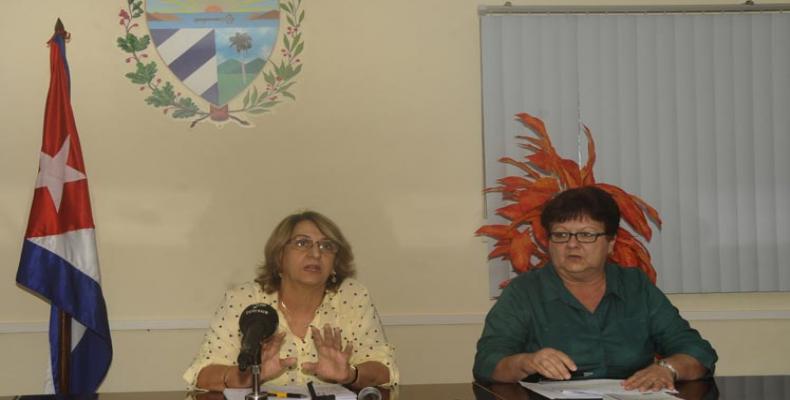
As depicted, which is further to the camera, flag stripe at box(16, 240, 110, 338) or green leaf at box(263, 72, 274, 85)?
green leaf at box(263, 72, 274, 85)

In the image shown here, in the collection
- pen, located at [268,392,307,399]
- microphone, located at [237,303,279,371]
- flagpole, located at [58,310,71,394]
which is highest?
microphone, located at [237,303,279,371]

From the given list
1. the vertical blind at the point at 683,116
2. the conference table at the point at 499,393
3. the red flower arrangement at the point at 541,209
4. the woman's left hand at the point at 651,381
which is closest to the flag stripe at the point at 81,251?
the conference table at the point at 499,393

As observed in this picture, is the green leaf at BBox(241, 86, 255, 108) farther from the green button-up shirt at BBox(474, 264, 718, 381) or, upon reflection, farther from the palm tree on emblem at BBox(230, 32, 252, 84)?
the green button-up shirt at BBox(474, 264, 718, 381)

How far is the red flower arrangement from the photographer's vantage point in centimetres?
387

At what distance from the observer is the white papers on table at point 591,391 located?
247 cm

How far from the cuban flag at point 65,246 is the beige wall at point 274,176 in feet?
0.58

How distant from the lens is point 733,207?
433 centimetres

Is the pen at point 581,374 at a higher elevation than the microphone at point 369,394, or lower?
lower

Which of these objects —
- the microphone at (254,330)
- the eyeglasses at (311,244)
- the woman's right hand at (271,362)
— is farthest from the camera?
the eyeglasses at (311,244)

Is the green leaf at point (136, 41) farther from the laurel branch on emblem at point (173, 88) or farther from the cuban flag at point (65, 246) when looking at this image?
the cuban flag at point (65, 246)

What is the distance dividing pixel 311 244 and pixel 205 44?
1367 millimetres

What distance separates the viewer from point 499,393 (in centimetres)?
260

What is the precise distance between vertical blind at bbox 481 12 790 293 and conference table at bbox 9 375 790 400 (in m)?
1.60

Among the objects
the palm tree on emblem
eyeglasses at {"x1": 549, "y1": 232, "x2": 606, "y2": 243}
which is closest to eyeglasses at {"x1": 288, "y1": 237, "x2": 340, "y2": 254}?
eyeglasses at {"x1": 549, "y1": 232, "x2": 606, "y2": 243}
